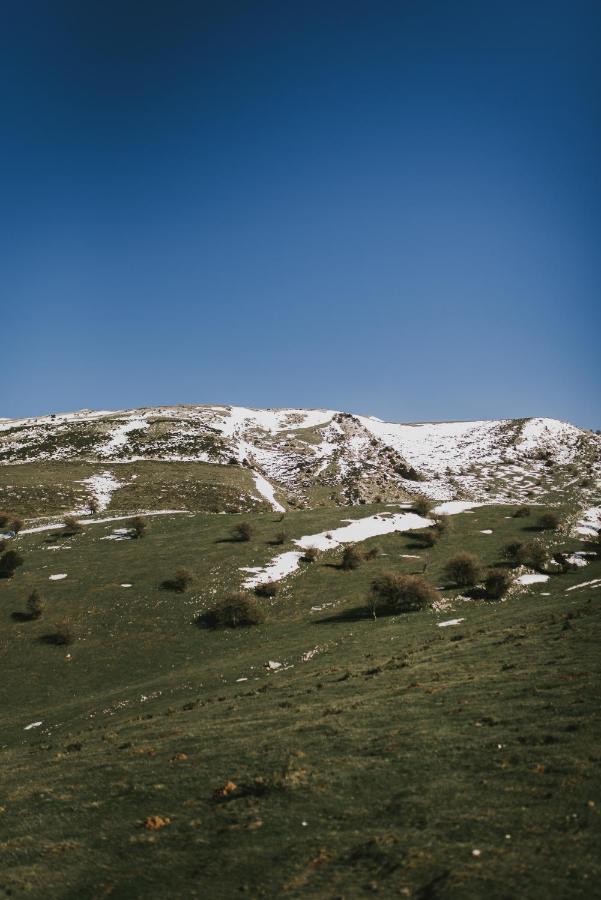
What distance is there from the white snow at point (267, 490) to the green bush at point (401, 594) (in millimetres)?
54229

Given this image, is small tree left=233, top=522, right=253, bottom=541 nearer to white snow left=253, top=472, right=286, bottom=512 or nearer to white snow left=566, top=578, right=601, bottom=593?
white snow left=253, top=472, right=286, bottom=512

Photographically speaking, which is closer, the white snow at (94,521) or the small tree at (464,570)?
the small tree at (464,570)

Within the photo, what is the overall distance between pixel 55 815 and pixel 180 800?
4510 mm

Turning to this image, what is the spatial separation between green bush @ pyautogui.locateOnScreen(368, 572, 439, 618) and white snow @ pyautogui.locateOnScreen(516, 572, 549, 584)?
11295 millimetres

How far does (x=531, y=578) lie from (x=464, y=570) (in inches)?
312

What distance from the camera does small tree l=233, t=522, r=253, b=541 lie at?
221ft

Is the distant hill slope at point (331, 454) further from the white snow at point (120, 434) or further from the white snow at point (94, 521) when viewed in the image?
the white snow at point (94, 521)

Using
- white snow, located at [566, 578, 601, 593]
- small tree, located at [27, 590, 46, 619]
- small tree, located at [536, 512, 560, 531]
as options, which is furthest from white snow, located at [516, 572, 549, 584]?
small tree, located at [27, 590, 46, 619]

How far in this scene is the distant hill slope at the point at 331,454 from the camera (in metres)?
127

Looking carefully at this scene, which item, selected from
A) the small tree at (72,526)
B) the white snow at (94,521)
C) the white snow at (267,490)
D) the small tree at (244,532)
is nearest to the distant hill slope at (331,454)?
the white snow at (267,490)

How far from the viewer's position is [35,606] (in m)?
48.3

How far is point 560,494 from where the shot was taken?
4806 inches

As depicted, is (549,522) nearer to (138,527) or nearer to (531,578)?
(531,578)

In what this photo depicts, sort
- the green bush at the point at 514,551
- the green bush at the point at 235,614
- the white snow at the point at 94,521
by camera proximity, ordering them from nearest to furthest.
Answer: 1. the green bush at the point at 235,614
2. the green bush at the point at 514,551
3. the white snow at the point at 94,521
